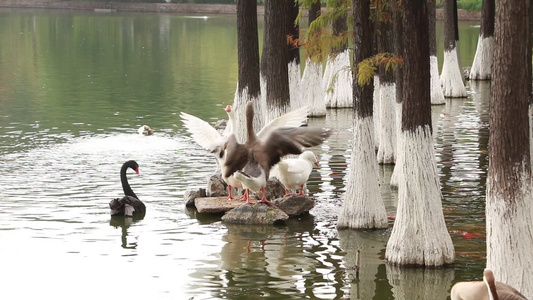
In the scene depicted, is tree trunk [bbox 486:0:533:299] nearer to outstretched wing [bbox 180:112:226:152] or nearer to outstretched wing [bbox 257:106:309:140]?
outstretched wing [bbox 257:106:309:140]

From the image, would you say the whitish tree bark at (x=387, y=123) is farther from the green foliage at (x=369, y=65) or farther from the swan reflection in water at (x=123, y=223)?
the swan reflection in water at (x=123, y=223)

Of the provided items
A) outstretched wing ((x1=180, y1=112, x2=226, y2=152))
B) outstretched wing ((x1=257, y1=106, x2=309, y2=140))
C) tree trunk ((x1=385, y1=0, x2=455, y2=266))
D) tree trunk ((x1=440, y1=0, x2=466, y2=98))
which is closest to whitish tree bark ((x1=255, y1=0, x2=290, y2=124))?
outstretched wing ((x1=180, y1=112, x2=226, y2=152))

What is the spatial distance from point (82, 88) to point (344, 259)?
95.3 feet

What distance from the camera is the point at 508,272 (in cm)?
1241

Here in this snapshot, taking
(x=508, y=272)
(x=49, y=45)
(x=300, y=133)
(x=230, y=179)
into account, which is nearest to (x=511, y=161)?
(x=508, y=272)

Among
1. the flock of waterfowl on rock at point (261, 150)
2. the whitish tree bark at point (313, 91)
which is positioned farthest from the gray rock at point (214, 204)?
the whitish tree bark at point (313, 91)

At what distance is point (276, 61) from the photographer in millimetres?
21453

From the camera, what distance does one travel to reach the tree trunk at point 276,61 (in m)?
21.3

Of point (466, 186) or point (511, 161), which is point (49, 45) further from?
point (511, 161)

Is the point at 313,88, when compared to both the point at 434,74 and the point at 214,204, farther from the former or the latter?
the point at 214,204

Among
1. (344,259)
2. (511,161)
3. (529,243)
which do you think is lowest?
(344,259)

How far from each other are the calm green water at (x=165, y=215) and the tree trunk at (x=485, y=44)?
62.8 inches

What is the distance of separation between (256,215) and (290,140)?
1.95 metres

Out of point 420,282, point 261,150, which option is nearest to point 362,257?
point 420,282
